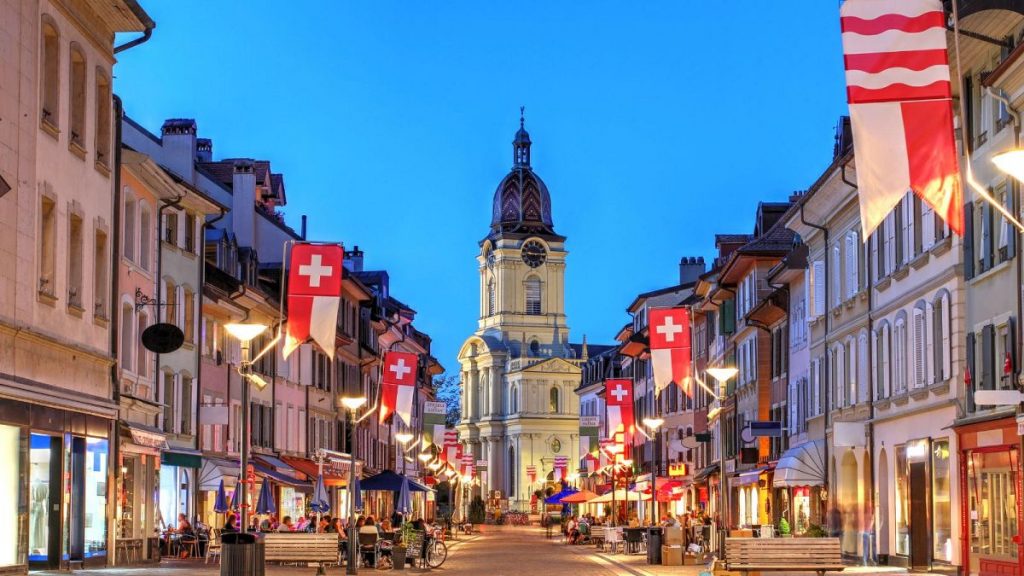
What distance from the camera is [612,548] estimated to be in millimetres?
62438

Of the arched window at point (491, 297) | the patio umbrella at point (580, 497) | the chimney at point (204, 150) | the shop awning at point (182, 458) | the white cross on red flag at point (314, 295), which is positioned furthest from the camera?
the arched window at point (491, 297)

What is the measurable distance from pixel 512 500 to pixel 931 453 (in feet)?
512

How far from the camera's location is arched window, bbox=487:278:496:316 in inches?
7638

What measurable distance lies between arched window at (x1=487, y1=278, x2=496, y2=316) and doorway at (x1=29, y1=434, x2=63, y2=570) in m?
161

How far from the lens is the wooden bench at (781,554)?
105ft

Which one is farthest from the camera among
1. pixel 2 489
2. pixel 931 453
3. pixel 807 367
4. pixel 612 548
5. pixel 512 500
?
pixel 512 500

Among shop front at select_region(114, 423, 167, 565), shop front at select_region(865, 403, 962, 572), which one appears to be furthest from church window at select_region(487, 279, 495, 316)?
shop front at select_region(865, 403, 962, 572)

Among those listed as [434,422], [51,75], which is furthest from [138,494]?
[434,422]

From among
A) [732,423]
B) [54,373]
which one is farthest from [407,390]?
[54,373]

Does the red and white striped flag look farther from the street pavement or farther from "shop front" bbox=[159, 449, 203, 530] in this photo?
"shop front" bbox=[159, 449, 203, 530]

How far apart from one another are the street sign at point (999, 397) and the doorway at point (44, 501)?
1569cm

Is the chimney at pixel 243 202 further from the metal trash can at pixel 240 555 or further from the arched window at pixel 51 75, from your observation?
the metal trash can at pixel 240 555

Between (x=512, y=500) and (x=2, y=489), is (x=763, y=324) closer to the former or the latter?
(x=2, y=489)

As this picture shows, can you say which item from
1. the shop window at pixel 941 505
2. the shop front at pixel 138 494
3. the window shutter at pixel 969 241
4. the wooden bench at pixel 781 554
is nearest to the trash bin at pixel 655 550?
the shop window at pixel 941 505
